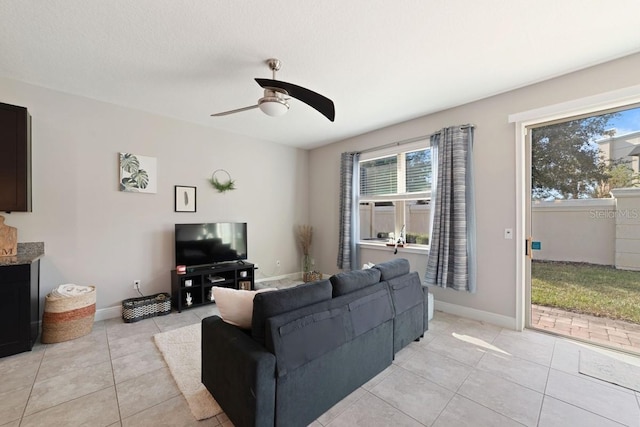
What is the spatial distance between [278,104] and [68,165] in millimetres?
2766

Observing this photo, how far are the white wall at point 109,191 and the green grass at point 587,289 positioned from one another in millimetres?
4315

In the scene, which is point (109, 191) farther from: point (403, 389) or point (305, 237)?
point (403, 389)

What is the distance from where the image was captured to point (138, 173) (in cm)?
355

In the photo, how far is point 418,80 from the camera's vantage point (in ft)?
9.19

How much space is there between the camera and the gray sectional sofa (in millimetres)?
1445

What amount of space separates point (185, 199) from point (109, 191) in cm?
90

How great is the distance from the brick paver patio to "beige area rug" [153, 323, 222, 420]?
348cm

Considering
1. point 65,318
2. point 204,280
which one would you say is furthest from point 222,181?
point 65,318

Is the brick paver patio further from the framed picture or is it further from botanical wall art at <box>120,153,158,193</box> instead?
botanical wall art at <box>120,153,158,193</box>

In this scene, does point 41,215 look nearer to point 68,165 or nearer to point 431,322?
point 68,165

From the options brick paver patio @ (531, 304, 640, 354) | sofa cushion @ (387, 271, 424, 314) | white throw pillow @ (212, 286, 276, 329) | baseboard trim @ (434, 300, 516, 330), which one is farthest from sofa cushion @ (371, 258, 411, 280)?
brick paver patio @ (531, 304, 640, 354)

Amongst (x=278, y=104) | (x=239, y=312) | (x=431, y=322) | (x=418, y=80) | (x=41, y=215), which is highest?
(x=418, y=80)

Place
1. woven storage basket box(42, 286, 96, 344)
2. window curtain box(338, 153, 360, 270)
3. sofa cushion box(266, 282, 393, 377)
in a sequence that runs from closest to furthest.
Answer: sofa cushion box(266, 282, 393, 377), woven storage basket box(42, 286, 96, 344), window curtain box(338, 153, 360, 270)

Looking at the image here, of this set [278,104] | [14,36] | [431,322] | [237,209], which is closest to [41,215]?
[14,36]
